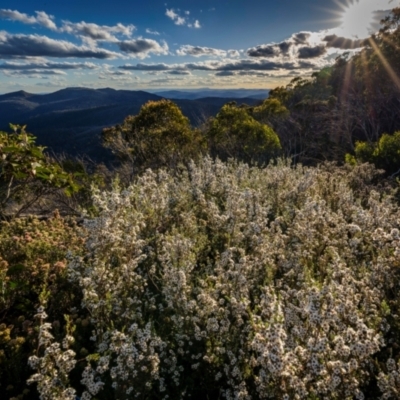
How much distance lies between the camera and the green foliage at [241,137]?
22.2 m

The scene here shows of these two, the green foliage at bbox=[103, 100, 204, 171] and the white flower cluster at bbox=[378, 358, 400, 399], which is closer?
the white flower cluster at bbox=[378, 358, 400, 399]

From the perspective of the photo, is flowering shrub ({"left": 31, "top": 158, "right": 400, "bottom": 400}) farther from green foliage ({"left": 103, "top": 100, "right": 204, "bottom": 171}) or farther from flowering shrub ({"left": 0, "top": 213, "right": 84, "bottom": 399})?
green foliage ({"left": 103, "top": 100, "right": 204, "bottom": 171})

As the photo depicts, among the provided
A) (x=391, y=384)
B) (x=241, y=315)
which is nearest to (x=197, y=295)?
(x=241, y=315)

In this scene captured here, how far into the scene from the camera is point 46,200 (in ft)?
54.6

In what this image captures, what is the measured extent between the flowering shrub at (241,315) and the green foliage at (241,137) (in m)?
15.7

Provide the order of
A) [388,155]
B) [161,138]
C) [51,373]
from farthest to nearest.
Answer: [161,138] → [388,155] → [51,373]

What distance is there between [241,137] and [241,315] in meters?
19.2

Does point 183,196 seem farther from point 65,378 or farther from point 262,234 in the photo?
point 65,378

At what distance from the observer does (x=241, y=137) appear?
22.5 meters

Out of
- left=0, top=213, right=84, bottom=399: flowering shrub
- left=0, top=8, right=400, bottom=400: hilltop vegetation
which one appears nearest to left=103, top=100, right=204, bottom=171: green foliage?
left=0, top=8, right=400, bottom=400: hilltop vegetation

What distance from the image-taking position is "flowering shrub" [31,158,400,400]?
307 cm

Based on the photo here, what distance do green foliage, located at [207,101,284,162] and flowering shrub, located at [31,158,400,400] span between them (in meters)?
15.7

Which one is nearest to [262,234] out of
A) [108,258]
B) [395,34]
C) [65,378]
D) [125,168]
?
[108,258]

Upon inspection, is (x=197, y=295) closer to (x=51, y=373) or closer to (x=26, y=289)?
(x=51, y=373)
